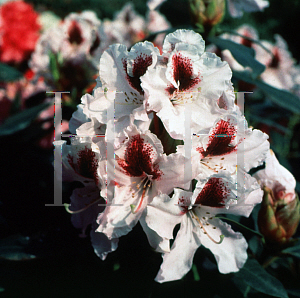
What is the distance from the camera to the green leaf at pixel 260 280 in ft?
2.00

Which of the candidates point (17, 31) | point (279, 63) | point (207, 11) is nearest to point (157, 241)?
point (207, 11)

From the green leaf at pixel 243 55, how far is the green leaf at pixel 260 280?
18.0 inches

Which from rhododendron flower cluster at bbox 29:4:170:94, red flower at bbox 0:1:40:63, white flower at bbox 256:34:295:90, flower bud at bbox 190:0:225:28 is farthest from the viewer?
red flower at bbox 0:1:40:63

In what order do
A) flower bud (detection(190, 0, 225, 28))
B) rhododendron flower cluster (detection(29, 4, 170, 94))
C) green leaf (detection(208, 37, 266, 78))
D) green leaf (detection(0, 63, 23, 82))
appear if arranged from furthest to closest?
green leaf (detection(0, 63, 23, 82)) → rhododendron flower cluster (detection(29, 4, 170, 94)) → flower bud (detection(190, 0, 225, 28)) → green leaf (detection(208, 37, 266, 78))

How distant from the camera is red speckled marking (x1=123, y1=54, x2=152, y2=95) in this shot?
53cm

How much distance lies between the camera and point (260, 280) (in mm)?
632

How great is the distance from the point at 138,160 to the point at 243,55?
0.51m

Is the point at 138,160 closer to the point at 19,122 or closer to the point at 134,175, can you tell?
the point at 134,175

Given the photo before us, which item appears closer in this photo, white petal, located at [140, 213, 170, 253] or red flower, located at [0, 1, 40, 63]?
white petal, located at [140, 213, 170, 253]

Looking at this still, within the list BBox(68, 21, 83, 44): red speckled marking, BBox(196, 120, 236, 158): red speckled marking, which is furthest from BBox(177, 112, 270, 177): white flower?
BBox(68, 21, 83, 44): red speckled marking

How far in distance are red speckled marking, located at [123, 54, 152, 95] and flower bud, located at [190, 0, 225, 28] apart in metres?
0.50

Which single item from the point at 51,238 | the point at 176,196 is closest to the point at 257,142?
the point at 176,196

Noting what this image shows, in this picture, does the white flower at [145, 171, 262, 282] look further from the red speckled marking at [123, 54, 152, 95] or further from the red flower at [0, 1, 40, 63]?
the red flower at [0, 1, 40, 63]

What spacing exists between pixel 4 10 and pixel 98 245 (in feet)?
6.31
